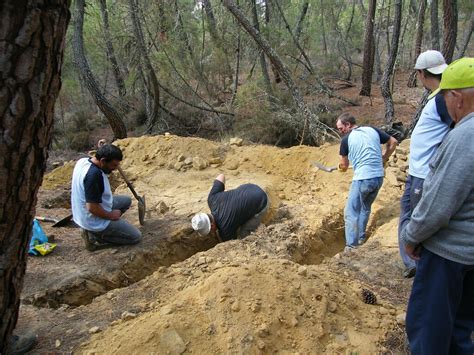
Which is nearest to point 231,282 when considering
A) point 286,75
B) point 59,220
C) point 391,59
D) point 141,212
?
point 141,212

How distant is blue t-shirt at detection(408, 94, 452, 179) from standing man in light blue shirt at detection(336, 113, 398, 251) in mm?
1261

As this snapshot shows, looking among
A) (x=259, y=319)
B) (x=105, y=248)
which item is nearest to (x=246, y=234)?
(x=105, y=248)

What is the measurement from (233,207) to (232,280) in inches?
79.4

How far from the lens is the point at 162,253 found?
537 centimetres

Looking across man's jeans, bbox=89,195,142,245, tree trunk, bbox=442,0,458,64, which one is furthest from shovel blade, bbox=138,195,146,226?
tree trunk, bbox=442,0,458,64

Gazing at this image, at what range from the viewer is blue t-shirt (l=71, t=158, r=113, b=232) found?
4688 mm

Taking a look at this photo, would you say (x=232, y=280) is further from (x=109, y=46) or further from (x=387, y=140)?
(x=109, y=46)

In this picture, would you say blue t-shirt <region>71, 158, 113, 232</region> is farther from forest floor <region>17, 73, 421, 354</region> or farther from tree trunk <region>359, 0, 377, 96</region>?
tree trunk <region>359, 0, 377, 96</region>

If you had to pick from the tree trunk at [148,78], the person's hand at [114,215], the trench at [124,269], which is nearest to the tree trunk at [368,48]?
the tree trunk at [148,78]

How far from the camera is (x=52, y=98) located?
74.5 inches

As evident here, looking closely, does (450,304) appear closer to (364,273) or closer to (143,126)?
(364,273)

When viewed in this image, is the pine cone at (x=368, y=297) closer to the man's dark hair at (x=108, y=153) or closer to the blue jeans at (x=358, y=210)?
the blue jeans at (x=358, y=210)

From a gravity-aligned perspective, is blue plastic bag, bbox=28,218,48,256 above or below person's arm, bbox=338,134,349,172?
below

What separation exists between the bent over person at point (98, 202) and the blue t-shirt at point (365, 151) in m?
2.66
